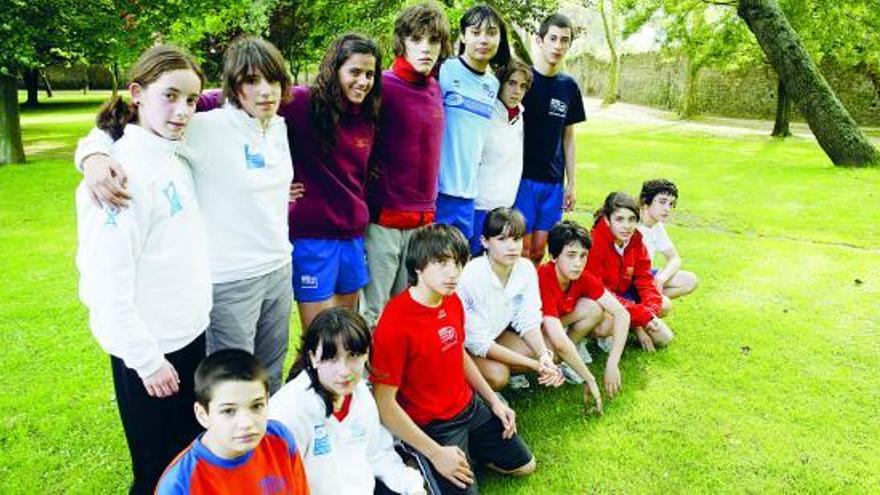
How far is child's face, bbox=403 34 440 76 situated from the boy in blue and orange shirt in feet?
5.86

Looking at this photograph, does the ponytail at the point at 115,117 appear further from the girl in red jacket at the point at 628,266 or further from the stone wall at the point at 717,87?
the stone wall at the point at 717,87

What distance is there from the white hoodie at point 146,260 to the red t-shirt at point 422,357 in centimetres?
73

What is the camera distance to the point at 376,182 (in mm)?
3396

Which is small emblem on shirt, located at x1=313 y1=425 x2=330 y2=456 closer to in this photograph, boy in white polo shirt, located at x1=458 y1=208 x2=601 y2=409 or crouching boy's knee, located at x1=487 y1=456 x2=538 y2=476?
crouching boy's knee, located at x1=487 y1=456 x2=538 y2=476

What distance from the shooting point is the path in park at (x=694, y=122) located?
66.5 ft

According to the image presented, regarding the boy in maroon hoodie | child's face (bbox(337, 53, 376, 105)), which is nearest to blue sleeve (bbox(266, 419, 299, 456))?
the boy in maroon hoodie

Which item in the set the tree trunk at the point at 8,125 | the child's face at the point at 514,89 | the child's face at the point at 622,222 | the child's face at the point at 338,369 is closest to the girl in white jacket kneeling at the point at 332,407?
the child's face at the point at 338,369

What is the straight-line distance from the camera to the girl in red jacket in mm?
4266

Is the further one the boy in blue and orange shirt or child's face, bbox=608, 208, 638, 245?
child's face, bbox=608, 208, 638, 245

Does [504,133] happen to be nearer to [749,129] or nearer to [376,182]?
[376,182]

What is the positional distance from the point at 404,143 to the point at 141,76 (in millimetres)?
1392

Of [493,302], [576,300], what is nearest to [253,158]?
[493,302]

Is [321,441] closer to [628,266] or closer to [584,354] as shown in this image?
[584,354]

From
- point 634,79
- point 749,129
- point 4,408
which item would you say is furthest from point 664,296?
point 634,79
